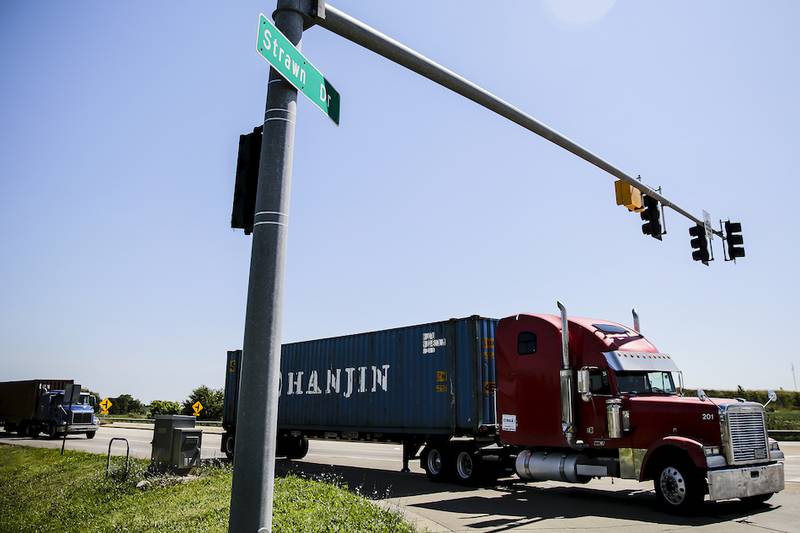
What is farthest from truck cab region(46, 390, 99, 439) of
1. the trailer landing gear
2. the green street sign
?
the green street sign

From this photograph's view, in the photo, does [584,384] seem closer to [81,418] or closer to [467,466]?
[467,466]

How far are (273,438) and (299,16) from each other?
3096mm

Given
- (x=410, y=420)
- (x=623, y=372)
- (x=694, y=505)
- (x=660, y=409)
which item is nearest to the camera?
(x=694, y=505)

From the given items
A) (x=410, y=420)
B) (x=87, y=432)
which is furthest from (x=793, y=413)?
(x=87, y=432)

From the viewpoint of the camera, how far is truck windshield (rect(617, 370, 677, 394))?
10.9 metres

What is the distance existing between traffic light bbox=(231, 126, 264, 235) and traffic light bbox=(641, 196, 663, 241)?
9.38 metres

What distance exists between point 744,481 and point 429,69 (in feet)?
26.7

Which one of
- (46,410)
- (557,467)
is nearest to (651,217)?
(557,467)

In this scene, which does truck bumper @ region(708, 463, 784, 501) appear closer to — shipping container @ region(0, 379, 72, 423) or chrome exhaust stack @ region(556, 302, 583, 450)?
chrome exhaust stack @ region(556, 302, 583, 450)

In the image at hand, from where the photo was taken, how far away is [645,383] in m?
11.1

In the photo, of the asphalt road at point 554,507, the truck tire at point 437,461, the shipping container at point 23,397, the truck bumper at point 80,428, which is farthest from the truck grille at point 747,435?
the shipping container at point 23,397

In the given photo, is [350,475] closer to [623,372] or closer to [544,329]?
[544,329]

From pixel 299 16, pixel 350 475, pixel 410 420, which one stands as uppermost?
pixel 299 16

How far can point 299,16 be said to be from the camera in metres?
4.52
